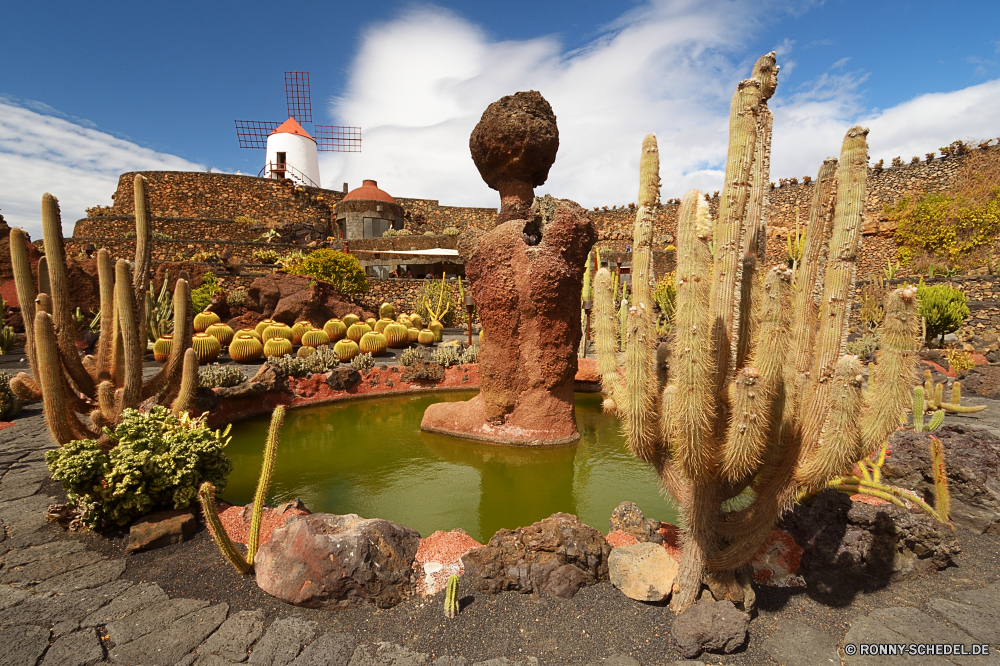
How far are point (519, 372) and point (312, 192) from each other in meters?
28.1

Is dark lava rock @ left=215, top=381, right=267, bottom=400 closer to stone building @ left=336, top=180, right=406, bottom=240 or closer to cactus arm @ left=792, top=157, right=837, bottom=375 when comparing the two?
cactus arm @ left=792, top=157, right=837, bottom=375

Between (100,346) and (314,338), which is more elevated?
(100,346)

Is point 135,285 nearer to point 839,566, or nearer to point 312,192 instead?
point 839,566

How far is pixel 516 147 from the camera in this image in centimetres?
709

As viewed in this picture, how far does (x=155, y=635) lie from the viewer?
2600mm

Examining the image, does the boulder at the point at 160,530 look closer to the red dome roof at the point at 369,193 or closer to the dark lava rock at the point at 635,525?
the dark lava rock at the point at 635,525

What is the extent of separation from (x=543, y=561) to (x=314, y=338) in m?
10.3

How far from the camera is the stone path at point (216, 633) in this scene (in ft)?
7.99

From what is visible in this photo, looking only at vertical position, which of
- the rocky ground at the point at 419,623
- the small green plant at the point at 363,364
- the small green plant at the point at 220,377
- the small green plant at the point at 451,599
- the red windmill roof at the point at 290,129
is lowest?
the rocky ground at the point at 419,623

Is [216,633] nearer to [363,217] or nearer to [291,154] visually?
[363,217]

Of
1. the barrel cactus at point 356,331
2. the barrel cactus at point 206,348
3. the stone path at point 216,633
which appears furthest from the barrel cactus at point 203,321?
the stone path at point 216,633

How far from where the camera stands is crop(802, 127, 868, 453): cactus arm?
231cm

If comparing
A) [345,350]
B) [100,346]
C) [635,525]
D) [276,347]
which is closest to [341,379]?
[345,350]

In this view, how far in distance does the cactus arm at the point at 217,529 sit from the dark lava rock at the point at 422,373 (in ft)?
21.0
